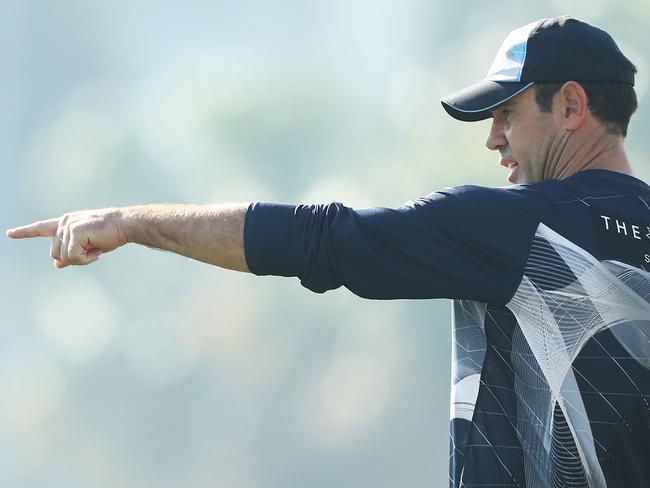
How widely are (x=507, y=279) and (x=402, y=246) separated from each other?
0.97ft

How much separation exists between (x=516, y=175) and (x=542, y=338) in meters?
0.66

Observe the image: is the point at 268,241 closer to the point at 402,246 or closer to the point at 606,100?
the point at 402,246

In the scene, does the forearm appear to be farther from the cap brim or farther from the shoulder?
the cap brim

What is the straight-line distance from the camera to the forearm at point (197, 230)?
267cm

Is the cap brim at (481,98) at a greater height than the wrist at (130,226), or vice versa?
the cap brim at (481,98)

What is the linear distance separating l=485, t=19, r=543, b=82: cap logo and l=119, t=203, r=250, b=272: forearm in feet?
3.08

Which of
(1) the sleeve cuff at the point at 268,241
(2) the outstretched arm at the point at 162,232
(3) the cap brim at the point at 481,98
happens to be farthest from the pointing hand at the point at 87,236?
(3) the cap brim at the point at 481,98

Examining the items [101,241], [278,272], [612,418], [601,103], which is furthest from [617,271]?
[101,241]

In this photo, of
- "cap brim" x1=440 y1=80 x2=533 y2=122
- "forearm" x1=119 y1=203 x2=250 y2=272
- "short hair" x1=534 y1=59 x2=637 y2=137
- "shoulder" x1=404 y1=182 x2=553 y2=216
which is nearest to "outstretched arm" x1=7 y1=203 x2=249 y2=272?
"forearm" x1=119 y1=203 x2=250 y2=272

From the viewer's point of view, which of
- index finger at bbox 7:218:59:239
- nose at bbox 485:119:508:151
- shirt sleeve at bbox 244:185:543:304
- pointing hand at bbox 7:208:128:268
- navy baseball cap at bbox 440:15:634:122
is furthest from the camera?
nose at bbox 485:119:508:151

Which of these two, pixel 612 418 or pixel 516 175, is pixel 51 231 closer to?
pixel 516 175

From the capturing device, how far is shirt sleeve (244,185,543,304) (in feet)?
8.70

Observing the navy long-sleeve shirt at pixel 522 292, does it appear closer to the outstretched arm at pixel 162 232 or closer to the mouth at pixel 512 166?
the outstretched arm at pixel 162 232

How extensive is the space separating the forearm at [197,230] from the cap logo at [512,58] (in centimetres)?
94
